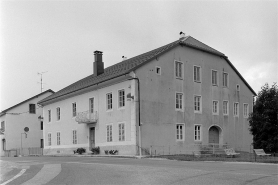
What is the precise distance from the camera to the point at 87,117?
32.3 metres

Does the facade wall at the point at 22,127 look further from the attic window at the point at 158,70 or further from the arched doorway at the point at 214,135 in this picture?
the attic window at the point at 158,70

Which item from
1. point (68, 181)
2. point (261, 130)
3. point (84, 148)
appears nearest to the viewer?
point (68, 181)

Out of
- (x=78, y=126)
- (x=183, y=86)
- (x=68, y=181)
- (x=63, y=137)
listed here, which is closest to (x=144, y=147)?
(x=183, y=86)

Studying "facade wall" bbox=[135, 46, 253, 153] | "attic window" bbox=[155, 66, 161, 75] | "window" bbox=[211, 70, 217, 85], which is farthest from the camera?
"window" bbox=[211, 70, 217, 85]

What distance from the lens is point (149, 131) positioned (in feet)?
92.0

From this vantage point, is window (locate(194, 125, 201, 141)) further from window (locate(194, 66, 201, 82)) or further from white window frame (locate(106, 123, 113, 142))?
white window frame (locate(106, 123, 113, 142))

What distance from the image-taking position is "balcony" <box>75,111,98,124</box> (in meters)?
32.0

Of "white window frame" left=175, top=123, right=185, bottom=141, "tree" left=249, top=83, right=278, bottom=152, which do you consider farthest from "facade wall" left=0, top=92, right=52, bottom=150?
"tree" left=249, top=83, right=278, bottom=152

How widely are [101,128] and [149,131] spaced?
16.7 ft

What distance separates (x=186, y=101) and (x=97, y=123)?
7704 mm

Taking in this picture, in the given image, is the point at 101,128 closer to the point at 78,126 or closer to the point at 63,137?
the point at 78,126

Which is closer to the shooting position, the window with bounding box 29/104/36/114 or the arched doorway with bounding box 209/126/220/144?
the arched doorway with bounding box 209/126/220/144

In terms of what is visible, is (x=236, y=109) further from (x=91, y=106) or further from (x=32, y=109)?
(x=32, y=109)

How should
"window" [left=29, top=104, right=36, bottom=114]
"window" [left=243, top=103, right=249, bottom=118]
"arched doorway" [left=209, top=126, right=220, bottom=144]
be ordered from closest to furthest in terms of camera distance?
"arched doorway" [left=209, top=126, right=220, bottom=144] → "window" [left=243, top=103, right=249, bottom=118] → "window" [left=29, top=104, right=36, bottom=114]
